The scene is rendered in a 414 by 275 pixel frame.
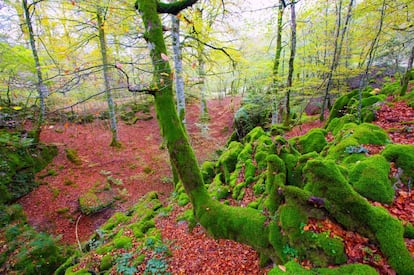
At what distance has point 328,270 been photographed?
2.22 metres

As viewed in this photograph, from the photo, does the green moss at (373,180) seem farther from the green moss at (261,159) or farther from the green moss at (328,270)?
the green moss at (261,159)

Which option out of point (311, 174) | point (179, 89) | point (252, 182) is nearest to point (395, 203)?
point (311, 174)

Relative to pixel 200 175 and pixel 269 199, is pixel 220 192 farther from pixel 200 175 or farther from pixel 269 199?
pixel 269 199

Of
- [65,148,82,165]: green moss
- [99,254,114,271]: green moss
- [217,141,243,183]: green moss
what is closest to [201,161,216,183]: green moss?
[217,141,243,183]: green moss

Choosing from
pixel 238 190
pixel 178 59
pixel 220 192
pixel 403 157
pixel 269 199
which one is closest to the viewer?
pixel 403 157

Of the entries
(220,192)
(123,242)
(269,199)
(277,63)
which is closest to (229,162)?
(220,192)

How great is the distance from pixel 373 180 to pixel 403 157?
87cm

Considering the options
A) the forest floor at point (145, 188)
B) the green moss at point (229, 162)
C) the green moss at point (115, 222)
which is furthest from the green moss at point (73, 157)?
the green moss at point (229, 162)

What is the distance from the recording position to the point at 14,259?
5406mm

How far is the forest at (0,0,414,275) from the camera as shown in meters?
2.57

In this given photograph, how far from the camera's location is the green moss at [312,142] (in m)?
5.32

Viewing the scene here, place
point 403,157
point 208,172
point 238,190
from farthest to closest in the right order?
point 208,172 → point 238,190 → point 403,157

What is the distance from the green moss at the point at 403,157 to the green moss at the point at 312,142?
1840 millimetres

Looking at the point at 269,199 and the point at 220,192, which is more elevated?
the point at 269,199
